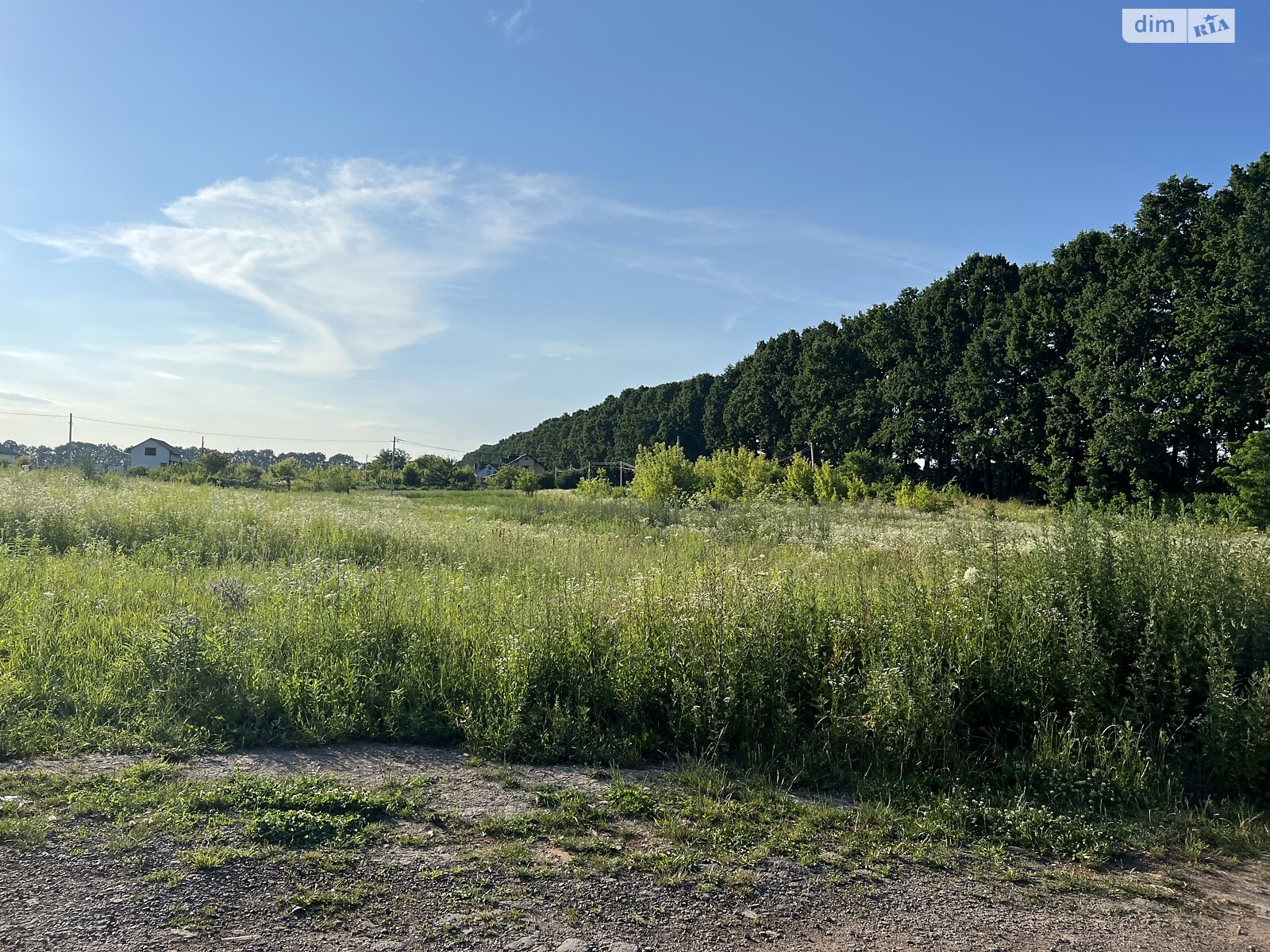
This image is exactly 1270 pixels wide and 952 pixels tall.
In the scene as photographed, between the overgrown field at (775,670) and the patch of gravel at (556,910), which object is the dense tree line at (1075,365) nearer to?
the overgrown field at (775,670)

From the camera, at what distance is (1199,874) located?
11.4ft

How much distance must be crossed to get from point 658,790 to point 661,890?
3.16 ft

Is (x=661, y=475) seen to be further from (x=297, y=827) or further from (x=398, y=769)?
(x=297, y=827)

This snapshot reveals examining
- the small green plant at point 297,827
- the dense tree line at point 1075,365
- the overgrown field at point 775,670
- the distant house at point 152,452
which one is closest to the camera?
the small green plant at point 297,827

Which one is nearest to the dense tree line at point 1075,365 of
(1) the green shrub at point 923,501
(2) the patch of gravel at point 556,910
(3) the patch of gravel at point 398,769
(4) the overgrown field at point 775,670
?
(1) the green shrub at point 923,501

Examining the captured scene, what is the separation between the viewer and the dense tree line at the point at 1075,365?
71.7ft

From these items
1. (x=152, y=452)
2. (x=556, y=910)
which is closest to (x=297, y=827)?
(x=556, y=910)

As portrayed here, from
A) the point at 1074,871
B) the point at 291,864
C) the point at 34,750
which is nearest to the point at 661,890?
the point at 291,864

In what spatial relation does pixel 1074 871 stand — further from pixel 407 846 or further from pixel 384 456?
pixel 384 456

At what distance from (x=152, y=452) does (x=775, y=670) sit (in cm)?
9086

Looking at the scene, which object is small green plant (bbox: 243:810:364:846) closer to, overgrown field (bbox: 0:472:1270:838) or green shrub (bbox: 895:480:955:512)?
overgrown field (bbox: 0:472:1270:838)

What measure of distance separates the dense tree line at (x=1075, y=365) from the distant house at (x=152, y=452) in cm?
6764

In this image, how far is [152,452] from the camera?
78875mm

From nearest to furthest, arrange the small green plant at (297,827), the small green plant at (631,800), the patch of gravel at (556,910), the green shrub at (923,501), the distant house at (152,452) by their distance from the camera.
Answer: the patch of gravel at (556,910) < the small green plant at (297,827) < the small green plant at (631,800) < the green shrub at (923,501) < the distant house at (152,452)
